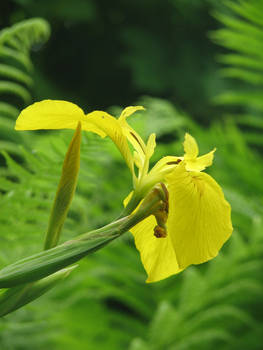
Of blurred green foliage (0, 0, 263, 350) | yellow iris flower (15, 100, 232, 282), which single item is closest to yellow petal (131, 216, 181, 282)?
yellow iris flower (15, 100, 232, 282)

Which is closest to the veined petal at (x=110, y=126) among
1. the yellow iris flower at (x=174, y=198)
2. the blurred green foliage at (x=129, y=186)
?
the yellow iris flower at (x=174, y=198)

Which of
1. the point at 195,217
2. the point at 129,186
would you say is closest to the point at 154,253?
the point at 195,217

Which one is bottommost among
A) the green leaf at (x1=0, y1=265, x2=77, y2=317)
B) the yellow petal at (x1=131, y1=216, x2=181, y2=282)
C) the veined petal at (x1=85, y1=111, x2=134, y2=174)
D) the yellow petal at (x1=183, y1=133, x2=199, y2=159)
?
the yellow petal at (x1=131, y1=216, x2=181, y2=282)

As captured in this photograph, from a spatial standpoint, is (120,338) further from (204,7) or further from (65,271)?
(204,7)

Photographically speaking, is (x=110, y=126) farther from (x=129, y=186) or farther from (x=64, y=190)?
(x=129, y=186)

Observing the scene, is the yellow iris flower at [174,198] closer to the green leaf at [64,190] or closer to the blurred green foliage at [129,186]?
the green leaf at [64,190]

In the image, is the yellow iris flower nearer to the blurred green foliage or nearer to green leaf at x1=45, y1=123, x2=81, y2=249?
green leaf at x1=45, y1=123, x2=81, y2=249

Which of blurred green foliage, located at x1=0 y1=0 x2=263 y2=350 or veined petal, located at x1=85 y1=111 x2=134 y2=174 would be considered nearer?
veined petal, located at x1=85 y1=111 x2=134 y2=174
